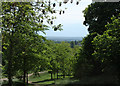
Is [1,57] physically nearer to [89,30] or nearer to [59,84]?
[59,84]

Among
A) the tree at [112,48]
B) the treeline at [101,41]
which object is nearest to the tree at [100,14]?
the treeline at [101,41]

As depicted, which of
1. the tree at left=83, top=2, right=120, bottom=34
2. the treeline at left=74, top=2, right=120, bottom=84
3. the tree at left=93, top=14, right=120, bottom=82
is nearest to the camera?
the tree at left=93, top=14, right=120, bottom=82

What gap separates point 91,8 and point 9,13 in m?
15.5

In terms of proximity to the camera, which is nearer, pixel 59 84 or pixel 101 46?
pixel 59 84

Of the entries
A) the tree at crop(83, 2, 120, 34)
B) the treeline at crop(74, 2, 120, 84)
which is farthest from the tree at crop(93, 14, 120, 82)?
the tree at crop(83, 2, 120, 34)

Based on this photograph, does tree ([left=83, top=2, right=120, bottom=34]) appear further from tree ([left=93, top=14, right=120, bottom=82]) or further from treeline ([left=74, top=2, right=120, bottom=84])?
tree ([left=93, top=14, right=120, bottom=82])

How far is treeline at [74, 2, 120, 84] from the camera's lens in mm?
11148

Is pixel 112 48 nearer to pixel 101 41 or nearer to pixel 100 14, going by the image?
pixel 101 41

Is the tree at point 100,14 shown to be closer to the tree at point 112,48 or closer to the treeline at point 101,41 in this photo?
the treeline at point 101,41

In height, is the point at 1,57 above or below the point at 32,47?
below

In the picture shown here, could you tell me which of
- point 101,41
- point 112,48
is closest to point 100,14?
point 101,41

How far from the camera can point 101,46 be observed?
463 inches

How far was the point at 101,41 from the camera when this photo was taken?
469 inches

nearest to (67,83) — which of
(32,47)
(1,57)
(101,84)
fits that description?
(101,84)
